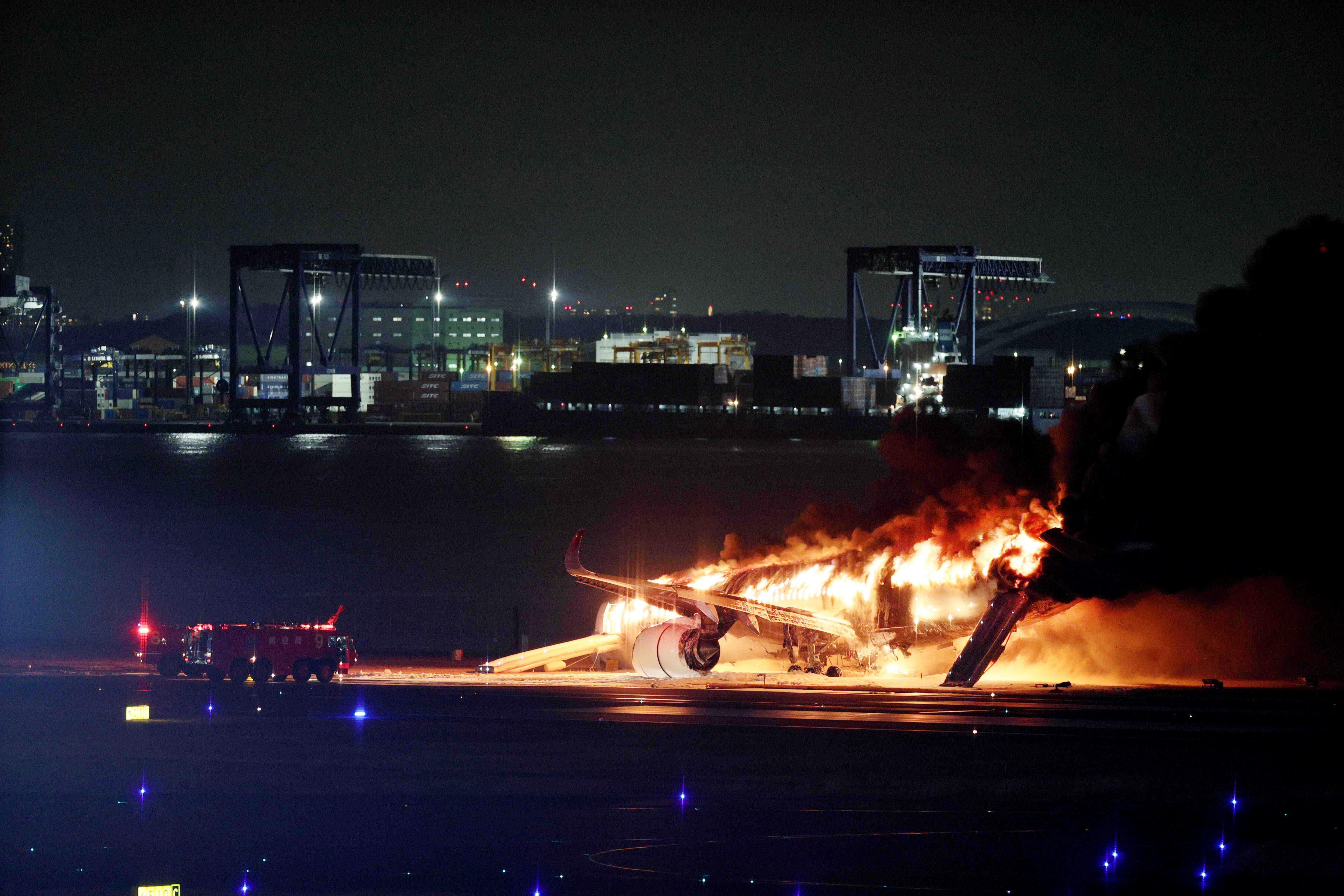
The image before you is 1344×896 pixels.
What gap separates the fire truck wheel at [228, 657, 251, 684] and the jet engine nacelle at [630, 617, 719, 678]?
7.83m

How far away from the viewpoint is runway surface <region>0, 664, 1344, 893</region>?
13836 mm

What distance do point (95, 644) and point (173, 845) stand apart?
82.4 ft

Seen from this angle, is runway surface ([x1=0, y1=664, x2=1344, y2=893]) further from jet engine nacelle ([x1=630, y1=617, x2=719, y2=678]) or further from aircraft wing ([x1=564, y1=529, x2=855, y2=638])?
jet engine nacelle ([x1=630, y1=617, x2=719, y2=678])

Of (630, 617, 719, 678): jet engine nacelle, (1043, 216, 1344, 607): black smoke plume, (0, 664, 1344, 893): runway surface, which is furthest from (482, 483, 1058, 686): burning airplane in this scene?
(0, 664, 1344, 893): runway surface

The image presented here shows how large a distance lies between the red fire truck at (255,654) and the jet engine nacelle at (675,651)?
20.7ft

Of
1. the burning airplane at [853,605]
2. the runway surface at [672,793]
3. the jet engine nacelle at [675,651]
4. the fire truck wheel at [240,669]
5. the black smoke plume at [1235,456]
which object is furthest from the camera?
the jet engine nacelle at [675,651]

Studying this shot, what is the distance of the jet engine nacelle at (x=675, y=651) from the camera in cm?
2852

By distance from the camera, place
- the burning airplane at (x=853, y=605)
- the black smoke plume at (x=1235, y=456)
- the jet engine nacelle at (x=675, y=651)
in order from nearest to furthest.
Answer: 1. the black smoke plume at (x=1235, y=456)
2. the burning airplane at (x=853, y=605)
3. the jet engine nacelle at (x=675, y=651)

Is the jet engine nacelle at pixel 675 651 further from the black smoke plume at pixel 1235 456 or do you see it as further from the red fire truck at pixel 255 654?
the black smoke plume at pixel 1235 456

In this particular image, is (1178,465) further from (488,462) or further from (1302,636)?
(488,462)

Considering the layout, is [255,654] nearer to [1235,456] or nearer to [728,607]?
[728,607]

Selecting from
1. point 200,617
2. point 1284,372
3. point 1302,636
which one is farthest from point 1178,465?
point 200,617

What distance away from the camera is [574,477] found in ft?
491

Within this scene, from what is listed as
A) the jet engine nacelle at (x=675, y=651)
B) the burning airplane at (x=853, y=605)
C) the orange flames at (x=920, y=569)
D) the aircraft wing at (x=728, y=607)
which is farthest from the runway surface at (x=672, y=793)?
the jet engine nacelle at (x=675, y=651)
